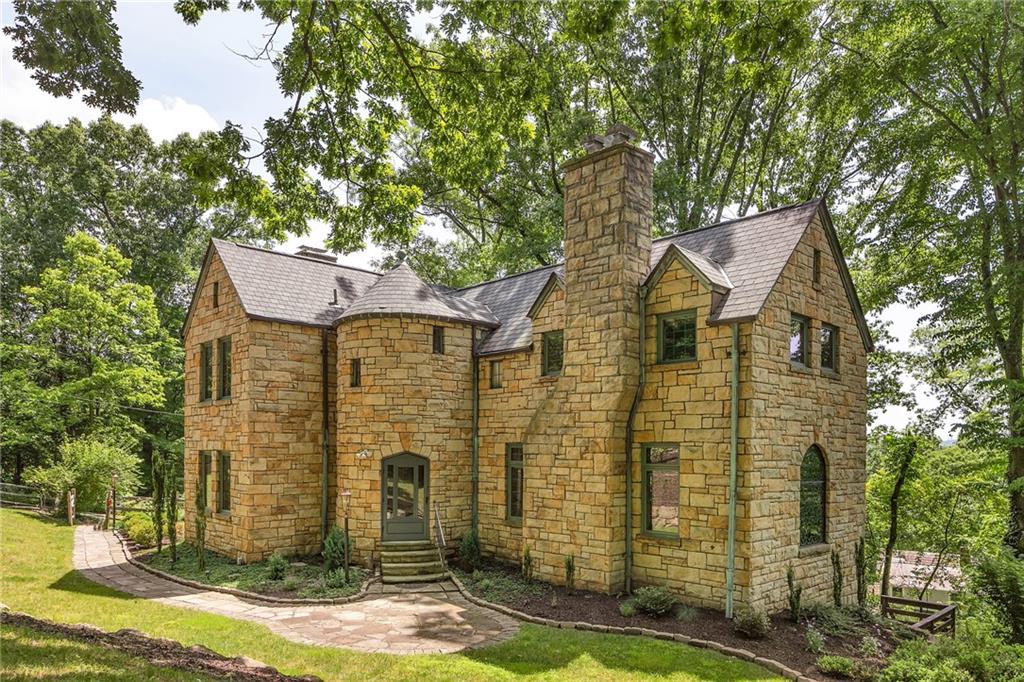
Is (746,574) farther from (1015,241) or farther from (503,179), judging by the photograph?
(503,179)

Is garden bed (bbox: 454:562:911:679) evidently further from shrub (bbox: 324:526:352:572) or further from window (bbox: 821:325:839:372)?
window (bbox: 821:325:839:372)

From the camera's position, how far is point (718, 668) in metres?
8.63

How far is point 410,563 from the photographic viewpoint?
14242mm

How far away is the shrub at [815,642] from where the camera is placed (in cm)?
948

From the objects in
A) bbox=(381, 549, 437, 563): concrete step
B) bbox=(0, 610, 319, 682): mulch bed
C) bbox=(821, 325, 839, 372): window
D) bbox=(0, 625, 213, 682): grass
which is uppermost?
bbox=(821, 325, 839, 372): window

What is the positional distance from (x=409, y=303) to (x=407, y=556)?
6.27 meters

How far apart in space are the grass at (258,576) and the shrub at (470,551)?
94.5 inches

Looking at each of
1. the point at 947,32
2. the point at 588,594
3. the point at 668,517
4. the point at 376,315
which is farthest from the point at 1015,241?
the point at 376,315

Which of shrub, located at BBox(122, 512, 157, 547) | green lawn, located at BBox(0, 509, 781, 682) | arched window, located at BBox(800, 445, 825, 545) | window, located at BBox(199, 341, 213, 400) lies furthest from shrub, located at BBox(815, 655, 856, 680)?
shrub, located at BBox(122, 512, 157, 547)

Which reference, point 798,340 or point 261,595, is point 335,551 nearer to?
point 261,595

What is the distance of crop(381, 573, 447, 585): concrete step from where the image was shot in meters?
13.6

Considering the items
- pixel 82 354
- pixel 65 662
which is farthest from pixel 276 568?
pixel 82 354

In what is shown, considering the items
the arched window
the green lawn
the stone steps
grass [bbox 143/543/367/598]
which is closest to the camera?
the green lawn

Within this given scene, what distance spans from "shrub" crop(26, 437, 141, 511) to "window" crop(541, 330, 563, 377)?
18.3 metres
